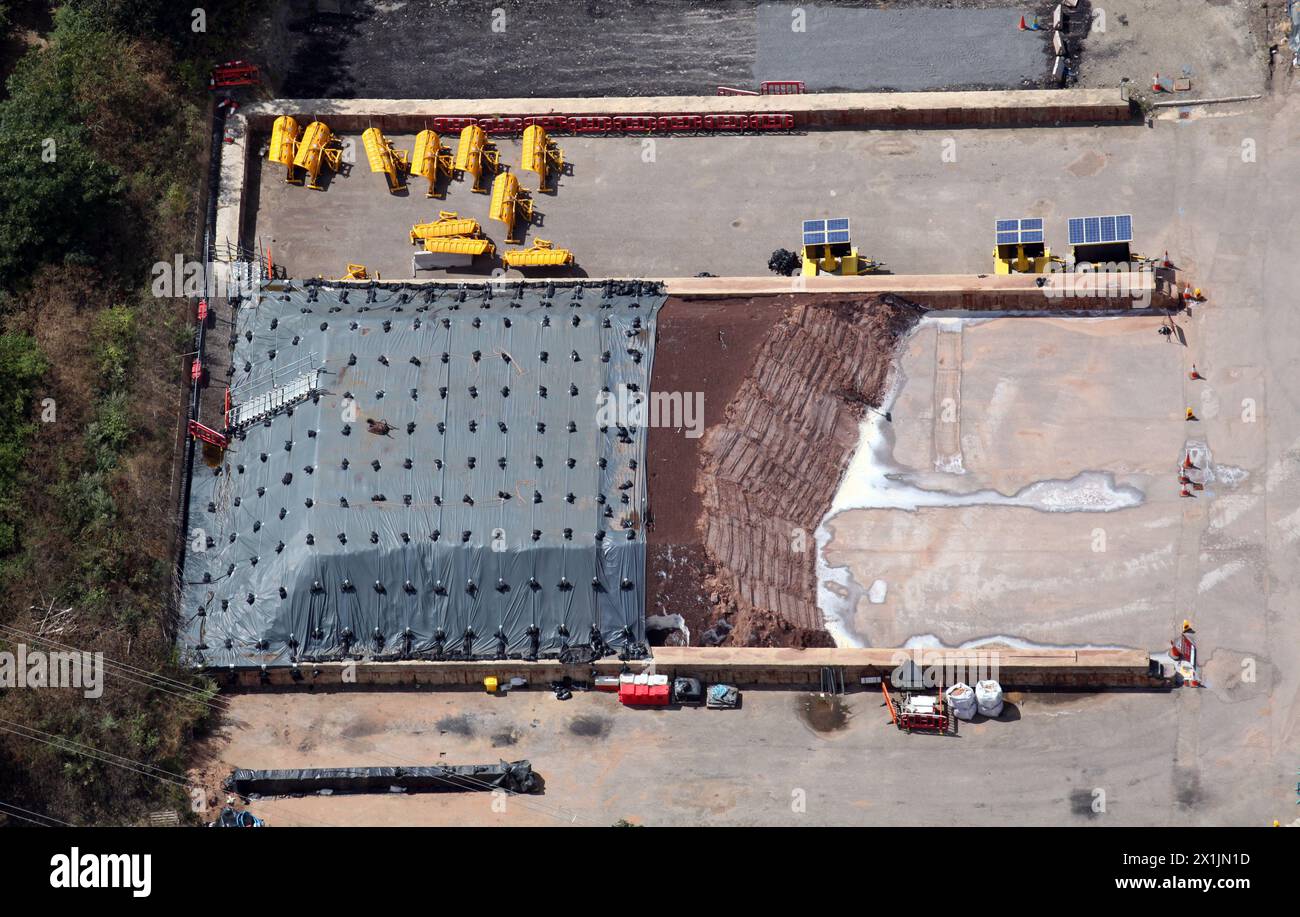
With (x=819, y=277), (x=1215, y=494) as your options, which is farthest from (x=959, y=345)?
(x=1215, y=494)

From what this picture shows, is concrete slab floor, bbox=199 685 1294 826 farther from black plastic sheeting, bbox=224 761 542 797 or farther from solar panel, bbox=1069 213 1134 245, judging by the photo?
solar panel, bbox=1069 213 1134 245

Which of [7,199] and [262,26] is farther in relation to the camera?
[262,26]

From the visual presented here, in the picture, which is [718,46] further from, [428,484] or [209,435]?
[209,435]

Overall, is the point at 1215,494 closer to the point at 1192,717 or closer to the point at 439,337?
the point at 1192,717

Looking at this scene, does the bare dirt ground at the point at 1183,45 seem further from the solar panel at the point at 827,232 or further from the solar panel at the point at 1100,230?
the solar panel at the point at 827,232

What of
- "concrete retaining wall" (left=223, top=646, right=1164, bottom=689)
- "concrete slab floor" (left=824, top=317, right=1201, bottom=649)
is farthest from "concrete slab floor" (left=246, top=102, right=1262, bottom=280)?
"concrete retaining wall" (left=223, top=646, right=1164, bottom=689)

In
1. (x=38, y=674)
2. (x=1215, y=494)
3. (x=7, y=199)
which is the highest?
(x=7, y=199)
